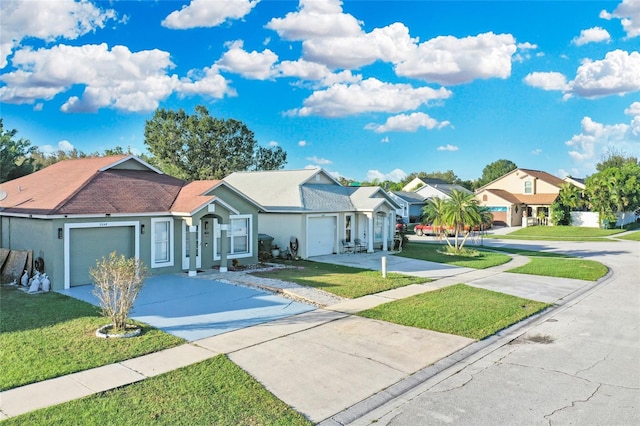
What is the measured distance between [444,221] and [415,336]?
17.0m

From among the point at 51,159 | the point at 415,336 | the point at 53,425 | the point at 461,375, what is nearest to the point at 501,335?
the point at 415,336

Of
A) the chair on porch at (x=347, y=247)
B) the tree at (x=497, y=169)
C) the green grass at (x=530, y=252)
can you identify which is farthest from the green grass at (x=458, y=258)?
the tree at (x=497, y=169)

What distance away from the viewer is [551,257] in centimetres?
2716

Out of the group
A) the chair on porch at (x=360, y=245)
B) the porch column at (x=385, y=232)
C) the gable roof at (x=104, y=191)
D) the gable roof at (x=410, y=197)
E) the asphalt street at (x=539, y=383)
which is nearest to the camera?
the asphalt street at (x=539, y=383)

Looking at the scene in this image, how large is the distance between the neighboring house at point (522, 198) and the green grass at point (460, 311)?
40129 millimetres

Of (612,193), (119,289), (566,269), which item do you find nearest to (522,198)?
(612,193)

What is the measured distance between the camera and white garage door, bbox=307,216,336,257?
25109mm

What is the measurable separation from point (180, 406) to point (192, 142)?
51391mm

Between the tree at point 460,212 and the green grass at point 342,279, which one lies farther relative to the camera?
the tree at point 460,212

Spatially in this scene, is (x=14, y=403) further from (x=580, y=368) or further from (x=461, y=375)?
(x=580, y=368)

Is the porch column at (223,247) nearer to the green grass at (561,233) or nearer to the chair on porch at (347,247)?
the chair on porch at (347,247)

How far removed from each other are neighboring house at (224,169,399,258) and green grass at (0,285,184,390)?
495 inches

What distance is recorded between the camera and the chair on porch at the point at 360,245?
27105mm

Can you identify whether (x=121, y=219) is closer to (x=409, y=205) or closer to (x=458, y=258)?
(x=458, y=258)
